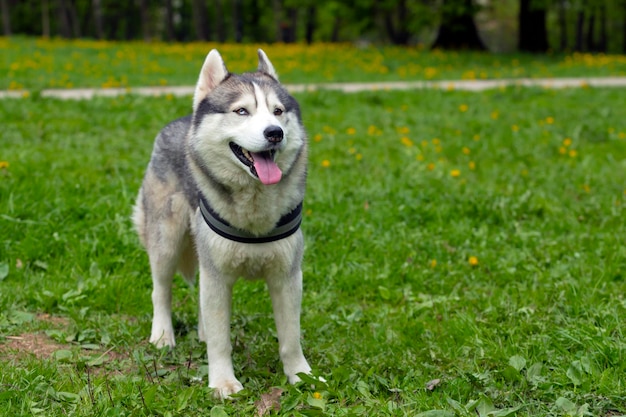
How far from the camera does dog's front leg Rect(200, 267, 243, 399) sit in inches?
150

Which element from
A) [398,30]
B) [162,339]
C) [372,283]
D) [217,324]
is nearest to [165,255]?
[162,339]

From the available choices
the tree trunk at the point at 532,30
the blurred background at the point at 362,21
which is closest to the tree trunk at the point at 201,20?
the blurred background at the point at 362,21

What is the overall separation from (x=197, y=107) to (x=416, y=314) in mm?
2123

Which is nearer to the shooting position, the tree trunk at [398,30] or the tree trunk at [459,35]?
the tree trunk at [459,35]

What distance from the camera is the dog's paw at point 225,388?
3.70m

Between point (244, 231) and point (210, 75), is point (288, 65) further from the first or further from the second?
point (244, 231)

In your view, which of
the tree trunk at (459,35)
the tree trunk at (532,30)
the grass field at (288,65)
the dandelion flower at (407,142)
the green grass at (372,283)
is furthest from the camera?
the tree trunk at (532,30)

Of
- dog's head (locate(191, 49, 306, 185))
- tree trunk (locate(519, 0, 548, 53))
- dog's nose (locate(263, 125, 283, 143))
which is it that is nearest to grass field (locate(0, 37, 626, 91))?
tree trunk (locate(519, 0, 548, 53))

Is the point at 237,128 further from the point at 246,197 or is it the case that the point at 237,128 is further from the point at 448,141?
the point at 448,141

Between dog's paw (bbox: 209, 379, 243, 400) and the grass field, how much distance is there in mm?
9763

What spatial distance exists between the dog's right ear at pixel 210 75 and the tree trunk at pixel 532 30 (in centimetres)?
2279

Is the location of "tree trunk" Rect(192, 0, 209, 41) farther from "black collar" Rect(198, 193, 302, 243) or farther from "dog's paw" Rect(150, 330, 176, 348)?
"black collar" Rect(198, 193, 302, 243)

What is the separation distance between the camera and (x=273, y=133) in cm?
340

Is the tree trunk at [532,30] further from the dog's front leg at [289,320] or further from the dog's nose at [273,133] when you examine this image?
the dog's nose at [273,133]
